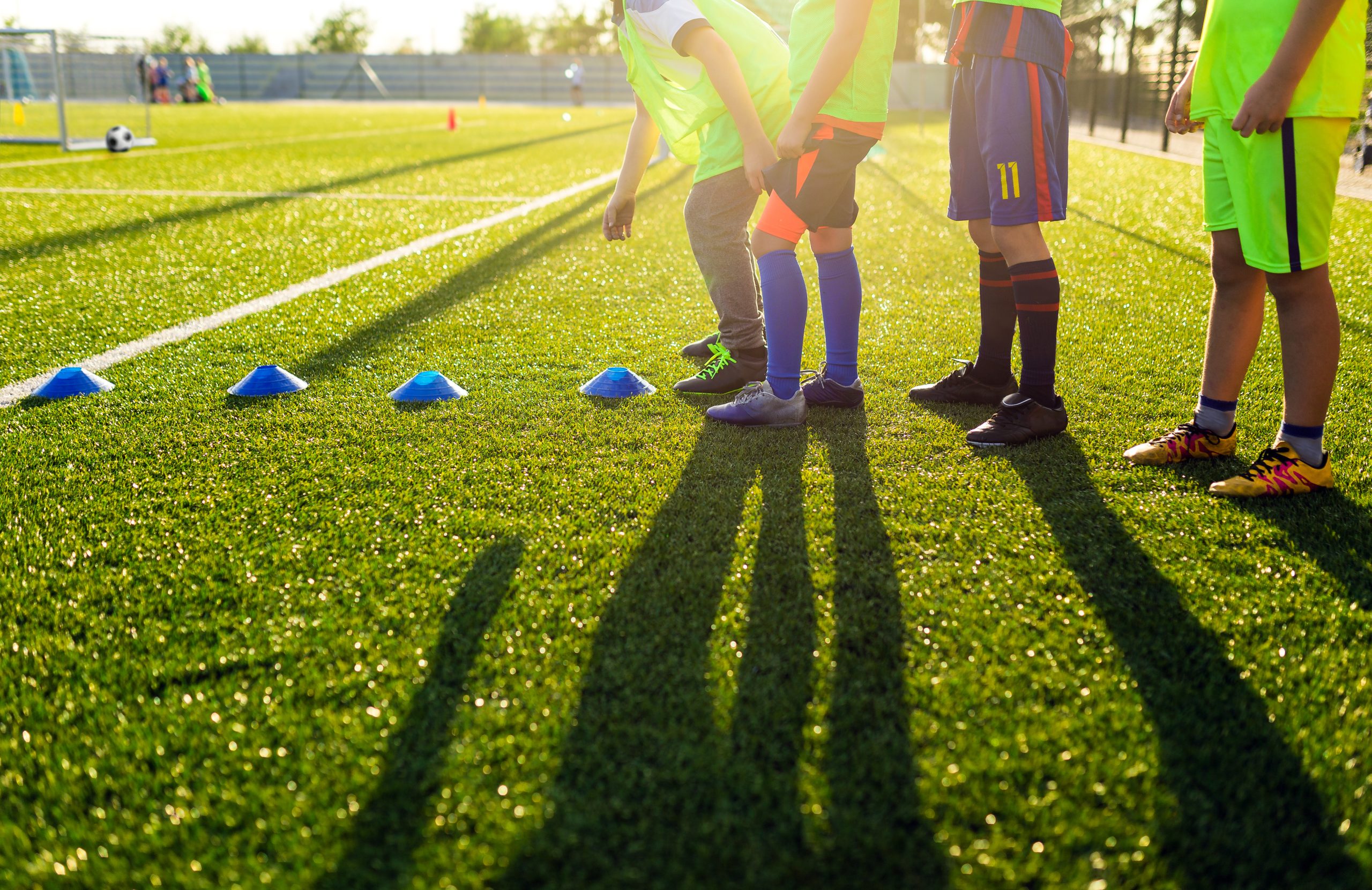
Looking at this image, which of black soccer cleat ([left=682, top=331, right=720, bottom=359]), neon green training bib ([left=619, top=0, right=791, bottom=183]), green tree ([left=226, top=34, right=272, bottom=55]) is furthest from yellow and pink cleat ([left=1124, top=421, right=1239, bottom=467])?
green tree ([left=226, top=34, right=272, bottom=55])

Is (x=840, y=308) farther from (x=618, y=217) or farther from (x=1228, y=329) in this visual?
(x=1228, y=329)

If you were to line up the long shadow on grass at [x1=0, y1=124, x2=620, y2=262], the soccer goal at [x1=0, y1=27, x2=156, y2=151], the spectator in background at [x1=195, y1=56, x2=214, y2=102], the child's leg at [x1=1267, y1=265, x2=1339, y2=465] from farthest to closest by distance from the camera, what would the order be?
the spectator in background at [x1=195, y1=56, x2=214, y2=102]
the soccer goal at [x1=0, y1=27, x2=156, y2=151]
the long shadow on grass at [x1=0, y1=124, x2=620, y2=262]
the child's leg at [x1=1267, y1=265, x2=1339, y2=465]

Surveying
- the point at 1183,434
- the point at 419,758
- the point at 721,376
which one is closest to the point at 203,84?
the point at 721,376

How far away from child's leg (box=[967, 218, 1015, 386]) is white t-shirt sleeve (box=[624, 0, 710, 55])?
112 centimetres

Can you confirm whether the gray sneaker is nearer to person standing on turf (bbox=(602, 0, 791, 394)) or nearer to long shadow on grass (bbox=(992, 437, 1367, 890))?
person standing on turf (bbox=(602, 0, 791, 394))

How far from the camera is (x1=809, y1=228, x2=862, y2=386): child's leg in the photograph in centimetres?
325

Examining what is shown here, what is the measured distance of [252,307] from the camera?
4.86 metres

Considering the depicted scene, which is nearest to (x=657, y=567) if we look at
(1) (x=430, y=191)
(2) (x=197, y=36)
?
(1) (x=430, y=191)

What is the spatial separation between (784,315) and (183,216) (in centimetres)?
671

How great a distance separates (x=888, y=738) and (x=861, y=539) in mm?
782

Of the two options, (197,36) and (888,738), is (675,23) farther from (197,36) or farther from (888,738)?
(197,36)

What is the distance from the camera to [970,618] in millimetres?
1959

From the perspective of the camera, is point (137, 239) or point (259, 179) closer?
point (137, 239)

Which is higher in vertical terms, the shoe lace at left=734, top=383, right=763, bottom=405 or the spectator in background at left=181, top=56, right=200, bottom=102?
the spectator in background at left=181, top=56, right=200, bottom=102
